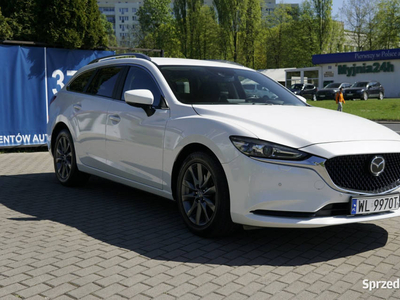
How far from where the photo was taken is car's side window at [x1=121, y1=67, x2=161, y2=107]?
549cm

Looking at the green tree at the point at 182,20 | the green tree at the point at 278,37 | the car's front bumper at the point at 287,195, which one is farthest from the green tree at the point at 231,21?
the car's front bumper at the point at 287,195

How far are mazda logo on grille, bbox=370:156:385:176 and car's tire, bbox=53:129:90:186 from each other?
421 centimetres

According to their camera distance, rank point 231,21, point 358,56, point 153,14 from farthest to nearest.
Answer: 1. point 153,14
2. point 231,21
3. point 358,56

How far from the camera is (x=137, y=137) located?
218 inches

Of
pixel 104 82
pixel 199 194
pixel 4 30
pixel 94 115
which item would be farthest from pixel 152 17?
pixel 199 194

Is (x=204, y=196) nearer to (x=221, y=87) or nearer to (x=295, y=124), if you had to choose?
(x=295, y=124)

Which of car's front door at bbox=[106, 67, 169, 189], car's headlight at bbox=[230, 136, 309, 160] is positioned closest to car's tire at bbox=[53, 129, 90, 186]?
car's front door at bbox=[106, 67, 169, 189]

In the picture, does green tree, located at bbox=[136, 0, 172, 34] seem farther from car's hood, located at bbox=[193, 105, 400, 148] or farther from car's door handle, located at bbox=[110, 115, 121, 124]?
car's hood, located at bbox=[193, 105, 400, 148]

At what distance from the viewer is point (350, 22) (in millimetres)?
66688

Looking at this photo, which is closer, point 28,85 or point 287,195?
point 287,195

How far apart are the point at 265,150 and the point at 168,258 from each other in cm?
123

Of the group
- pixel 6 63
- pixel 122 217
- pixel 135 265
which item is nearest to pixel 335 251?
pixel 135 265

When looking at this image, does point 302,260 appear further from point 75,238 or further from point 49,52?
point 49,52

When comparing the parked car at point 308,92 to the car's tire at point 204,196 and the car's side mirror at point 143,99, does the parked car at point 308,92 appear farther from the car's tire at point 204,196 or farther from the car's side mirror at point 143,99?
the car's tire at point 204,196
